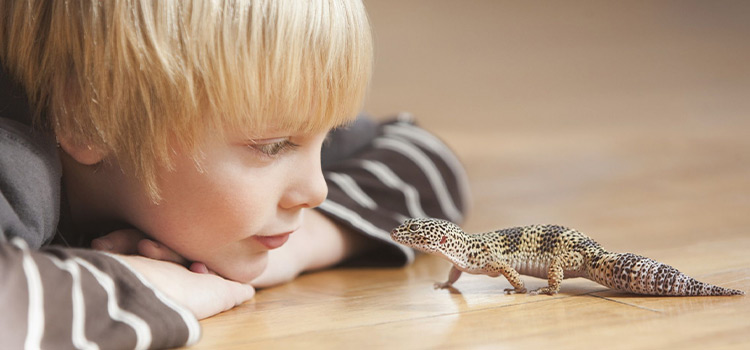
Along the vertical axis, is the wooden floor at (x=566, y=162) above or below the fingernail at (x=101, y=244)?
above

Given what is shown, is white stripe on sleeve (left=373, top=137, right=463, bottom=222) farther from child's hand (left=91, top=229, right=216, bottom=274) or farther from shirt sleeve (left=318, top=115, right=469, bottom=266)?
child's hand (left=91, top=229, right=216, bottom=274)

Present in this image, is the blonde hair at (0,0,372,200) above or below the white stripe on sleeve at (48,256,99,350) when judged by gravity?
above

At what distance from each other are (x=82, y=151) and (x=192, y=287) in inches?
10.1

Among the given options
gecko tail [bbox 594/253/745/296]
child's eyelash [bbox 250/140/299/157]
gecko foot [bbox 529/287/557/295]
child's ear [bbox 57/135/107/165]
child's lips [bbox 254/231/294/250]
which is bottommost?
gecko foot [bbox 529/287/557/295]

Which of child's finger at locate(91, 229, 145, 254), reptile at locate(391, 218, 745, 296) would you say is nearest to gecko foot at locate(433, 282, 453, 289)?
reptile at locate(391, 218, 745, 296)

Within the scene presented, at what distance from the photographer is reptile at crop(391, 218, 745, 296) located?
1283mm

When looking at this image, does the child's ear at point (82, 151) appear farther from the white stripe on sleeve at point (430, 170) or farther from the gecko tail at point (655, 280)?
the white stripe on sleeve at point (430, 170)

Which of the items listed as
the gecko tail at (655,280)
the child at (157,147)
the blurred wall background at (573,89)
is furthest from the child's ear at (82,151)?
the blurred wall background at (573,89)

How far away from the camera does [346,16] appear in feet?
4.51

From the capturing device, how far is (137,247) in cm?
145

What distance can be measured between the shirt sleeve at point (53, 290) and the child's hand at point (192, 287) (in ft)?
0.31

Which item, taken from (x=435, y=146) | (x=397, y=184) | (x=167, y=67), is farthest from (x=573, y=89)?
(x=167, y=67)

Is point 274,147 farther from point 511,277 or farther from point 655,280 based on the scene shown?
point 655,280

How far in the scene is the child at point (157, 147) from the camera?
1125 millimetres
